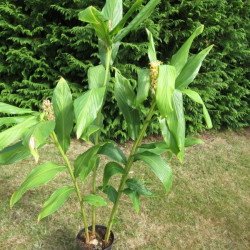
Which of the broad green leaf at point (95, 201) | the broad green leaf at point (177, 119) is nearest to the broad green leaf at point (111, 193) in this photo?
the broad green leaf at point (95, 201)

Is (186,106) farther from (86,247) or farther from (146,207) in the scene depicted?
(86,247)

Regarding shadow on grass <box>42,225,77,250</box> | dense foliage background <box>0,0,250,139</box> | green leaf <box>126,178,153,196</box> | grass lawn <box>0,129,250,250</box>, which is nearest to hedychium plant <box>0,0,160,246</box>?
green leaf <box>126,178,153,196</box>

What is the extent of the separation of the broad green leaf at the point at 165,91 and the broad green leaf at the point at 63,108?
1.64 feet

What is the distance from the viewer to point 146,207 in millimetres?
2689

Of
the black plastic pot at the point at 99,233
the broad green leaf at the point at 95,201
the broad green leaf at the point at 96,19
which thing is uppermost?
the broad green leaf at the point at 96,19

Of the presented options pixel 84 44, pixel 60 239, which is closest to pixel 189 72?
pixel 60 239

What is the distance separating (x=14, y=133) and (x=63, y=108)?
1.07ft

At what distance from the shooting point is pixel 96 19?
106cm

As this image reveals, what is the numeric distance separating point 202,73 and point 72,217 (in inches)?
113

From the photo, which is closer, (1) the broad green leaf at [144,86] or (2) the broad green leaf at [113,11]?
(1) the broad green leaf at [144,86]

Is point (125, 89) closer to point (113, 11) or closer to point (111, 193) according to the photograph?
point (113, 11)

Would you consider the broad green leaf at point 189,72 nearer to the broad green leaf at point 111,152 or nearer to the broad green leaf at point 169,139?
the broad green leaf at point 169,139

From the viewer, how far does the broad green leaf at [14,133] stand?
3.30 feet

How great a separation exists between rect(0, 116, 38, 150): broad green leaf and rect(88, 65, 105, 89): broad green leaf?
48 centimetres
